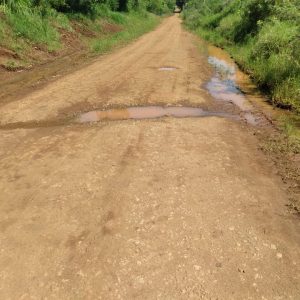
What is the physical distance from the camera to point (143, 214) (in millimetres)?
4531

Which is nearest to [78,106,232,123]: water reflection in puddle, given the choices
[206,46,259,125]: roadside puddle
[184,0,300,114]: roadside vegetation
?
[206,46,259,125]: roadside puddle

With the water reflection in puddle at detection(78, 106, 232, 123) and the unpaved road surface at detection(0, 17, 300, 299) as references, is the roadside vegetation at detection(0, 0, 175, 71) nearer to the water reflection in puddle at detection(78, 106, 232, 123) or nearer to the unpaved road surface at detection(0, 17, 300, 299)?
the water reflection in puddle at detection(78, 106, 232, 123)

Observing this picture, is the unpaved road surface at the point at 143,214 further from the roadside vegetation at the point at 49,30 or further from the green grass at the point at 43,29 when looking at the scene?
the green grass at the point at 43,29

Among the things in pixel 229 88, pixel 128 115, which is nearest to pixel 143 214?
pixel 128 115

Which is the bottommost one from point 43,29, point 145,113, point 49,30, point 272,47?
point 49,30

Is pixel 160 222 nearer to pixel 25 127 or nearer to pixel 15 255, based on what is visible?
pixel 15 255

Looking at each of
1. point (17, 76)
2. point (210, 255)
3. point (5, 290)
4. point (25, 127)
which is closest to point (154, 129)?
point (25, 127)

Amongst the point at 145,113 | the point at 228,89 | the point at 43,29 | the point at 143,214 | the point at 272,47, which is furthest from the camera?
the point at 43,29

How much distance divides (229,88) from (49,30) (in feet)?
34.6

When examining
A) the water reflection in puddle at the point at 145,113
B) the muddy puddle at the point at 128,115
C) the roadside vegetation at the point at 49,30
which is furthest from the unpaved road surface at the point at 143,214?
the roadside vegetation at the point at 49,30

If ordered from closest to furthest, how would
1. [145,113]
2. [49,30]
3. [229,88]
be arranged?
[145,113] → [229,88] → [49,30]

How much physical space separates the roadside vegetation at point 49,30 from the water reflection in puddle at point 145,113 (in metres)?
6.09

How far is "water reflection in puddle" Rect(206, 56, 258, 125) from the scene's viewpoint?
9.04 metres

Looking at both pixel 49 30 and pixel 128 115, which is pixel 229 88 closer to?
pixel 128 115
